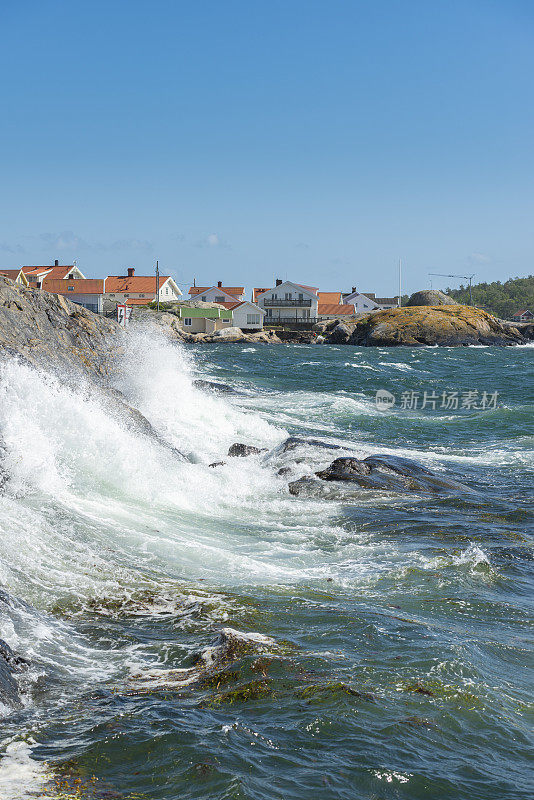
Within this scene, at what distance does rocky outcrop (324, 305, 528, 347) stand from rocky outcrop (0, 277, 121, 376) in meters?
55.5

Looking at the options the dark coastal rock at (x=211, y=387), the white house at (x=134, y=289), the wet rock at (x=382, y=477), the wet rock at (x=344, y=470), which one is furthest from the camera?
the white house at (x=134, y=289)

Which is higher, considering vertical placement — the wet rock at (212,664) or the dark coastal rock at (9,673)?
the dark coastal rock at (9,673)

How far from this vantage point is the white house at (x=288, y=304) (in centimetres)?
9906

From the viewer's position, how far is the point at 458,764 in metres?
4.21

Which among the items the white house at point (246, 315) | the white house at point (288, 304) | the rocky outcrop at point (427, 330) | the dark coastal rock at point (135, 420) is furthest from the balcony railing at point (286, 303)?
the dark coastal rock at point (135, 420)

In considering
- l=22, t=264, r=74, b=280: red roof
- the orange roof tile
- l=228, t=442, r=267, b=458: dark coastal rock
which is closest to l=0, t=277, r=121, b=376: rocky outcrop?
l=228, t=442, r=267, b=458: dark coastal rock

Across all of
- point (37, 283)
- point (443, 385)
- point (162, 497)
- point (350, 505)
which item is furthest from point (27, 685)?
point (37, 283)

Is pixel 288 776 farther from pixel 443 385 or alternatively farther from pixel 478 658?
pixel 443 385

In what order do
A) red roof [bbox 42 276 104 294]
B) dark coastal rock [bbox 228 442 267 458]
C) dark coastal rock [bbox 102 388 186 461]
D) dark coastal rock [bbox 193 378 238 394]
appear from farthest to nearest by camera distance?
red roof [bbox 42 276 104 294] → dark coastal rock [bbox 193 378 238 394] → dark coastal rock [bbox 228 442 267 458] → dark coastal rock [bbox 102 388 186 461]

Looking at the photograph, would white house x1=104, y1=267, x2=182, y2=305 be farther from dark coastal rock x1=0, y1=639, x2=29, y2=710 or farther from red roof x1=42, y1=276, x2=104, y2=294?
dark coastal rock x1=0, y1=639, x2=29, y2=710

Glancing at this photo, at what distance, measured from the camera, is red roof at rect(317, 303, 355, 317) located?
103438 millimetres

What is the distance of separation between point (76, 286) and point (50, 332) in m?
71.6

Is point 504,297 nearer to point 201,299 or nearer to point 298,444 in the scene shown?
point 201,299

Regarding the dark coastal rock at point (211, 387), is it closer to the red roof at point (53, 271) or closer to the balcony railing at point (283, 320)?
the red roof at point (53, 271)
